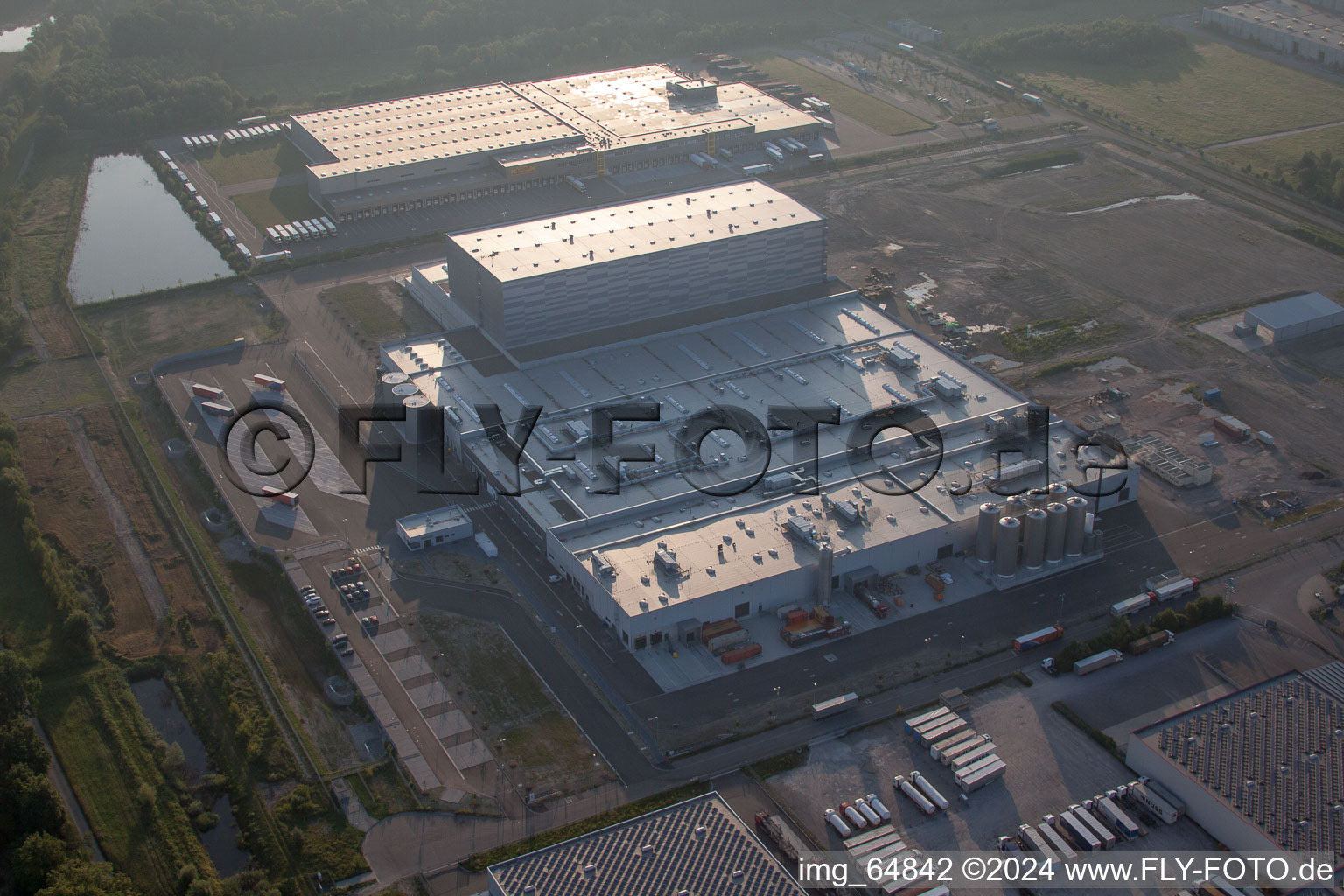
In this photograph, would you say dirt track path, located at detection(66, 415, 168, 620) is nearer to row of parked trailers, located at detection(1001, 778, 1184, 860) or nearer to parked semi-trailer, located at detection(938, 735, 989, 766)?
parked semi-trailer, located at detection(938, 735, 989, 766)

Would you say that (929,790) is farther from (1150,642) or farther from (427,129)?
(427,129)

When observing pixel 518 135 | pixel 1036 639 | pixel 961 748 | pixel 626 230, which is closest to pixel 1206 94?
pixel 518 135

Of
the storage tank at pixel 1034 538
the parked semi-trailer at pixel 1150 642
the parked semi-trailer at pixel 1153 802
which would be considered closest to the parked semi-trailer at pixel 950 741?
the parked semi-trailer at pixel 1153 802

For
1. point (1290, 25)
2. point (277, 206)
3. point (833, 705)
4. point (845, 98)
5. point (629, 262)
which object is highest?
point (629, 262)

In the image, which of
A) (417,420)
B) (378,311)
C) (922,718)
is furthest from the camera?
(378,311)

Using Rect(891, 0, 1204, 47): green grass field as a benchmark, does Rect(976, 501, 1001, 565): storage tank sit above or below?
below

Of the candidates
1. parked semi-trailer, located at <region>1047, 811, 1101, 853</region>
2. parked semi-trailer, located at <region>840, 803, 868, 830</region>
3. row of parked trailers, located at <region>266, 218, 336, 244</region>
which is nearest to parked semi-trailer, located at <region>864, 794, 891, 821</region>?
parked semi-trailer, located at <region>840, 803, 868, 830</region>
